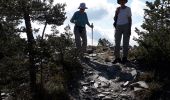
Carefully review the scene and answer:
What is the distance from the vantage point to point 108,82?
737 inches

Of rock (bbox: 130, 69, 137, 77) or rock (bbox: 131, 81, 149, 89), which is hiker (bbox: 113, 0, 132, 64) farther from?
rock (bbox: 131, 81, 149, 89)

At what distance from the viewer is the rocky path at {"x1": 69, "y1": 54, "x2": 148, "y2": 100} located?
694 inches

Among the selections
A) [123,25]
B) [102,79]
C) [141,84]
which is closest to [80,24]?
[123,25]

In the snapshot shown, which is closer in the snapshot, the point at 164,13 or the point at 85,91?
the point at 85,91

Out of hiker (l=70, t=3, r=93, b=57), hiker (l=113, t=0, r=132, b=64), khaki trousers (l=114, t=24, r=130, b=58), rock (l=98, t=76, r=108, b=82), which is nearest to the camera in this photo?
rock (l=98, t=76, r=108, b=82)

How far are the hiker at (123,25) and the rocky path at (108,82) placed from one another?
0.44 metres

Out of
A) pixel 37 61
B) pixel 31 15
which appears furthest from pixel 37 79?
pixel 31 15

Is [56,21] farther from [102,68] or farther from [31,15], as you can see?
[102,68]

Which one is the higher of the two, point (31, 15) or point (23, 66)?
point (31, 15)

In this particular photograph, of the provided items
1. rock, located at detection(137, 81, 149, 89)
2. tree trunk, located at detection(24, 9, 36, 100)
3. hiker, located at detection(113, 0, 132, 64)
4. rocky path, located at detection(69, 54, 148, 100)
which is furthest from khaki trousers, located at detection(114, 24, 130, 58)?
tree trunk, located at detection(24, 9, 36, 100)

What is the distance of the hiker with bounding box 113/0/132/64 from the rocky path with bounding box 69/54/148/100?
0.44 meters

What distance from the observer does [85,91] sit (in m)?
17.9

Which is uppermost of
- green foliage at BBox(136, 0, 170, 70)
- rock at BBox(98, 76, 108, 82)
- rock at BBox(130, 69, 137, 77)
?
green foliage at BBox(136, 0, 170, 70)

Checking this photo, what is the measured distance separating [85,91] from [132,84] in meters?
1.65
